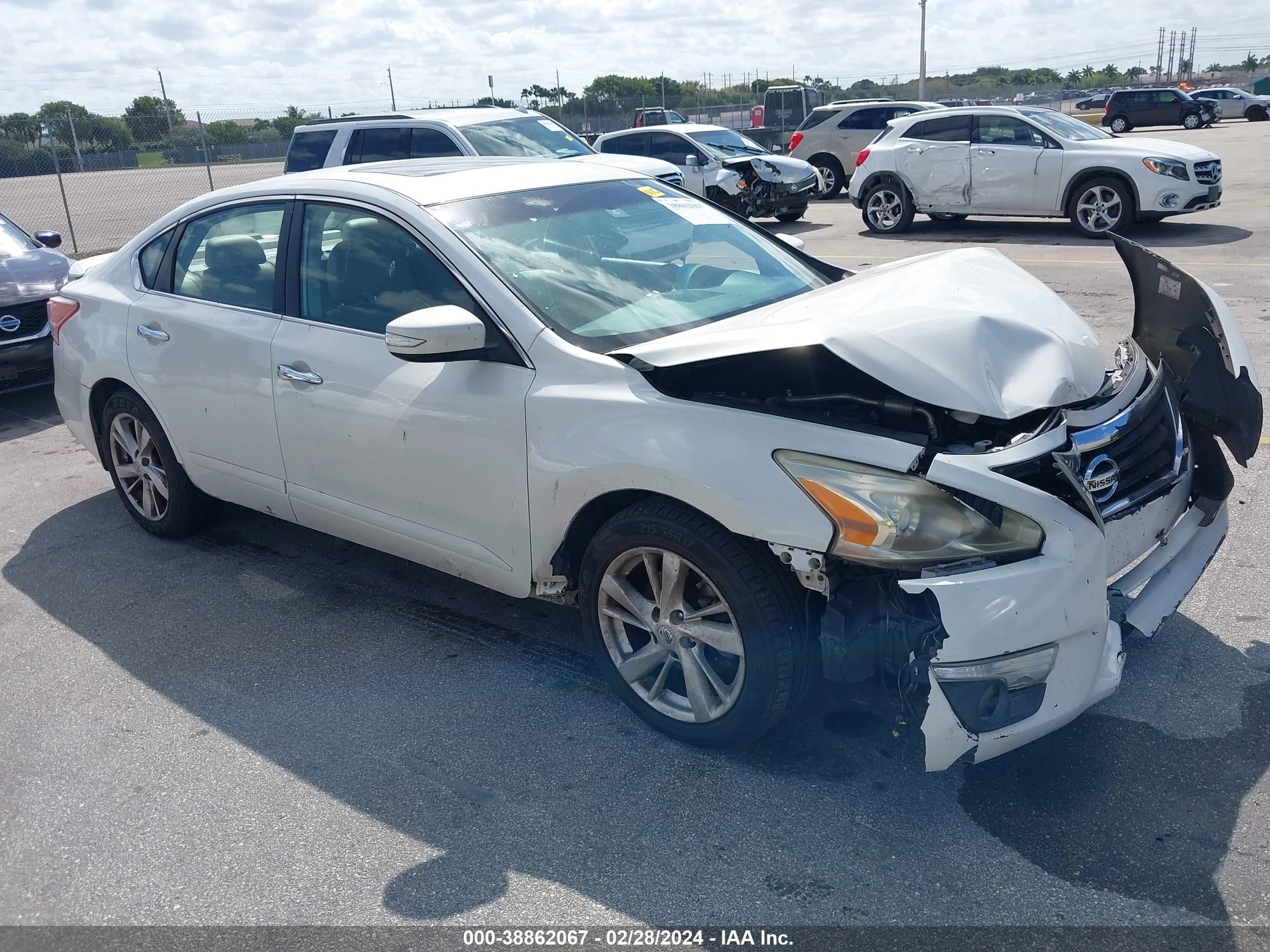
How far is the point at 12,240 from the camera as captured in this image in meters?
9.36

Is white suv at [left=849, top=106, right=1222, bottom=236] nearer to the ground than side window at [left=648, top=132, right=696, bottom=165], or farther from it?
nearer to the ground

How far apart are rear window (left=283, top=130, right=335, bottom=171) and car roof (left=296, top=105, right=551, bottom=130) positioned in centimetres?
11

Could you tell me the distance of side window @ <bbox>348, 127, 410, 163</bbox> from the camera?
1191 cm

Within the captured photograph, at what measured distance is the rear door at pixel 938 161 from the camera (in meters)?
14.7

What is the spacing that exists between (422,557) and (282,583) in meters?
1.18

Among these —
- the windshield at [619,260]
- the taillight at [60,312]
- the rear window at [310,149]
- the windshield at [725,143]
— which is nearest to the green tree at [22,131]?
the rear window at [310,149]

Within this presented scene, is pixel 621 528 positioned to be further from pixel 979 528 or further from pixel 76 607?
pixel 76 607

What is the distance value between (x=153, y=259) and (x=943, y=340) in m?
3.77

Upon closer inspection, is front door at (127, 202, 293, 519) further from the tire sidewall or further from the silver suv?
the silver suv

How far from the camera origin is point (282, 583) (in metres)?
4.86

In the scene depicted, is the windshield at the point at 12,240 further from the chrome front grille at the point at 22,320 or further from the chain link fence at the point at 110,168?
the chain link fence at the point at 110,168

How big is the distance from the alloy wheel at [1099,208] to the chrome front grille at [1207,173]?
0.87 metres

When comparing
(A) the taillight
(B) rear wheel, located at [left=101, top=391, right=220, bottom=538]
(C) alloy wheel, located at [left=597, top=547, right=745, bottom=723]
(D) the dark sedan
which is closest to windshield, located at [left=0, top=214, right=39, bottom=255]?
(D) the dark sedan

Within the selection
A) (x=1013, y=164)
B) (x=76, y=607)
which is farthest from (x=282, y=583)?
(x=1013, y=164)
